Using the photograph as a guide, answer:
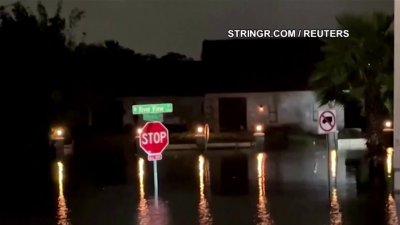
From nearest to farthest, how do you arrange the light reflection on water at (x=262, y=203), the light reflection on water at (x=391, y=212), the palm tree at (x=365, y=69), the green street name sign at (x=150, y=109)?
the light reflection on water at (x=391, y=212), the light reflection on water at (x=262, y=203), the green street name sign at (x=150, y=109), the palm tree at (x=365, y=69)

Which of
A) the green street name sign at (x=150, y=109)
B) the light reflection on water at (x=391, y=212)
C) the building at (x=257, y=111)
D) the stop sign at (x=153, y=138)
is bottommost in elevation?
the light reflection on water at (x=391, y=212)

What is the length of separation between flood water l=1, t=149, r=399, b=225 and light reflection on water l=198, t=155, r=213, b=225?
19 millimetres

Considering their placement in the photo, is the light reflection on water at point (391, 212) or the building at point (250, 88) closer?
the light reflection on water at point (391, 212)

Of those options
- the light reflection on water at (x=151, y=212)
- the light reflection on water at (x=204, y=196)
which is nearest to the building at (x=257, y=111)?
the light reflection on water at (x=204, y=196)

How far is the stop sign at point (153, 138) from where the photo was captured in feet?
46.8

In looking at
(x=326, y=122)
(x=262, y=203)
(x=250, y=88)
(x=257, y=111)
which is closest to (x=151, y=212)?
(x=262, y=203)

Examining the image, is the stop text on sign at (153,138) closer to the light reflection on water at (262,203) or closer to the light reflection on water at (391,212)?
the light reflection on water at (262,203)

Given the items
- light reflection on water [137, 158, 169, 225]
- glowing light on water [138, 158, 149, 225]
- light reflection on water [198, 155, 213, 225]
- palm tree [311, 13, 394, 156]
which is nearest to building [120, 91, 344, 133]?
light reflection on water [198, 155, 213, 225]

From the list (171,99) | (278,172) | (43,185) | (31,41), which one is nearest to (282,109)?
(171,99)

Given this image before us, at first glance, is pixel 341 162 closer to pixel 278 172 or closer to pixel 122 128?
pixel 278 172

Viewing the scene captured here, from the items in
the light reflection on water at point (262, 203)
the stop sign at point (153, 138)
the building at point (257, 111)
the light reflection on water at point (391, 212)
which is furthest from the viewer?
the building at point (257, 111)

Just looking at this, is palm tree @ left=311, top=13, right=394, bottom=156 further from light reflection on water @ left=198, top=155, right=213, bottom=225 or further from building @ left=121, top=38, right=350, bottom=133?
building @ left=121, top=38, right=350, bottom=133

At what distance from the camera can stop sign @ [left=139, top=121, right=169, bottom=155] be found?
14.3 m

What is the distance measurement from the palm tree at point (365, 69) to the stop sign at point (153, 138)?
10.2m
